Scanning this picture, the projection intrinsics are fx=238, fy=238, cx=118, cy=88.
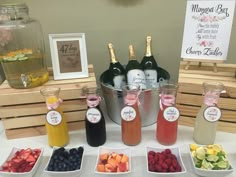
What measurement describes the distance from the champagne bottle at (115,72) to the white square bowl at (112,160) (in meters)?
0.27

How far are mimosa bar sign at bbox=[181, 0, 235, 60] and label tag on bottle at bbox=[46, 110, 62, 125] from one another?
52cm

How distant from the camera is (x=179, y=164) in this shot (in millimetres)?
716

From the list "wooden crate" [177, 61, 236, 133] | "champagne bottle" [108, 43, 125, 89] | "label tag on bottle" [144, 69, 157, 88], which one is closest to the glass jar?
"champagne bottle" [108, 43, 125, 89]

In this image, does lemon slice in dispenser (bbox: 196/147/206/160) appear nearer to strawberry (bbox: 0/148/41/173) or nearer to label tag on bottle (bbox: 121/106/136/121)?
label tag on bottle (bbox: 121/106/136/121)

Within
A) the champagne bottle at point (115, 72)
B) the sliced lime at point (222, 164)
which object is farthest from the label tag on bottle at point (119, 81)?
the sliced lime at point (222, 164)

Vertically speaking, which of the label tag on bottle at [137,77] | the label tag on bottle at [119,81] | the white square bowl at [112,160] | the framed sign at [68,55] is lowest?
the white square bowl at [112,160]

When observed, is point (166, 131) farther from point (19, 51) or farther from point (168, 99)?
point (19, 51)

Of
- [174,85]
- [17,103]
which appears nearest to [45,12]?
[17,103]

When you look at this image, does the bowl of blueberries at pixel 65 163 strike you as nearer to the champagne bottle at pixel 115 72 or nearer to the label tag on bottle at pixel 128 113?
the label tag on bottle at pixel 128 113

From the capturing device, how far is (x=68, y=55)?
91 centimetres

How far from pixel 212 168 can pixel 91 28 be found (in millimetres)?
752

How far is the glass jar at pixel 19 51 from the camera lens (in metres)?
0.86

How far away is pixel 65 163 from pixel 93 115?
0.57 ft

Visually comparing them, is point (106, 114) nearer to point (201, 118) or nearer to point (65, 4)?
point (201, 118)
